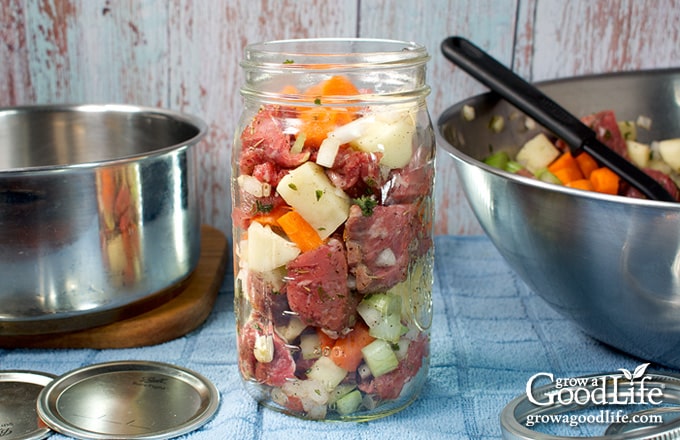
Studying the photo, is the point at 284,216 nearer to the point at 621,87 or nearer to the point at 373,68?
the point at 373,68

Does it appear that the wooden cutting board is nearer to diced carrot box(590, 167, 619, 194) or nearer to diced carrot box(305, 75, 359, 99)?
diced carrot box(305, 75, 359, 99)

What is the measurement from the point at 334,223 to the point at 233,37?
812 millimetres

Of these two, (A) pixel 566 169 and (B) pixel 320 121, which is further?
(A) pixel 566 169

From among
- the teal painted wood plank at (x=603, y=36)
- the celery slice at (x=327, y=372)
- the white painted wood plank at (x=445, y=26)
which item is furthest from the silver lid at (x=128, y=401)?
the teal painted wood plank at (x=603, y=36)

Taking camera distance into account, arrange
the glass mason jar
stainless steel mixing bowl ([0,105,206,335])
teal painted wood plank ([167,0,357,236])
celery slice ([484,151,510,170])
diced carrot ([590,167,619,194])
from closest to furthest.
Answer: the glass mason jar → stainless steel mixing bowl ([0,105,206,335]) → diced carrot ([590,167,619,194]) → celery slice ([484,151,510,170]) → teal painted wood plank ([167,0,357,236])

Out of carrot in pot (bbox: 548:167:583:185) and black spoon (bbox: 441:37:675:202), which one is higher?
black spoon (bbox: 441:37:675:202)

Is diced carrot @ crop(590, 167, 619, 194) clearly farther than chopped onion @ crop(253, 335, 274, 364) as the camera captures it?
Yes

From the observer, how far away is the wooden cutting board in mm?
1247

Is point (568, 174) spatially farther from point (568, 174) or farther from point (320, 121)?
point (320, 121)

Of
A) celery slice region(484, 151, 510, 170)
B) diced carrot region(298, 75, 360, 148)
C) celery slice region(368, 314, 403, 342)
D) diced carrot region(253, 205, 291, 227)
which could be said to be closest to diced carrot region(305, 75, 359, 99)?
diced carrot region(298, 75, 360, 148)

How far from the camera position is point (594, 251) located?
40.7 inches

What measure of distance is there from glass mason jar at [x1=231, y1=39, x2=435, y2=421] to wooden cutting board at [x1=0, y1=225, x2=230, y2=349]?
0.26 metres

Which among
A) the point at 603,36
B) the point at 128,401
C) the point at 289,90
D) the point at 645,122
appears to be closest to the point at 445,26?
the point at 603,36

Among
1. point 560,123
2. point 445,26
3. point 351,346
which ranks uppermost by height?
point 445,26
